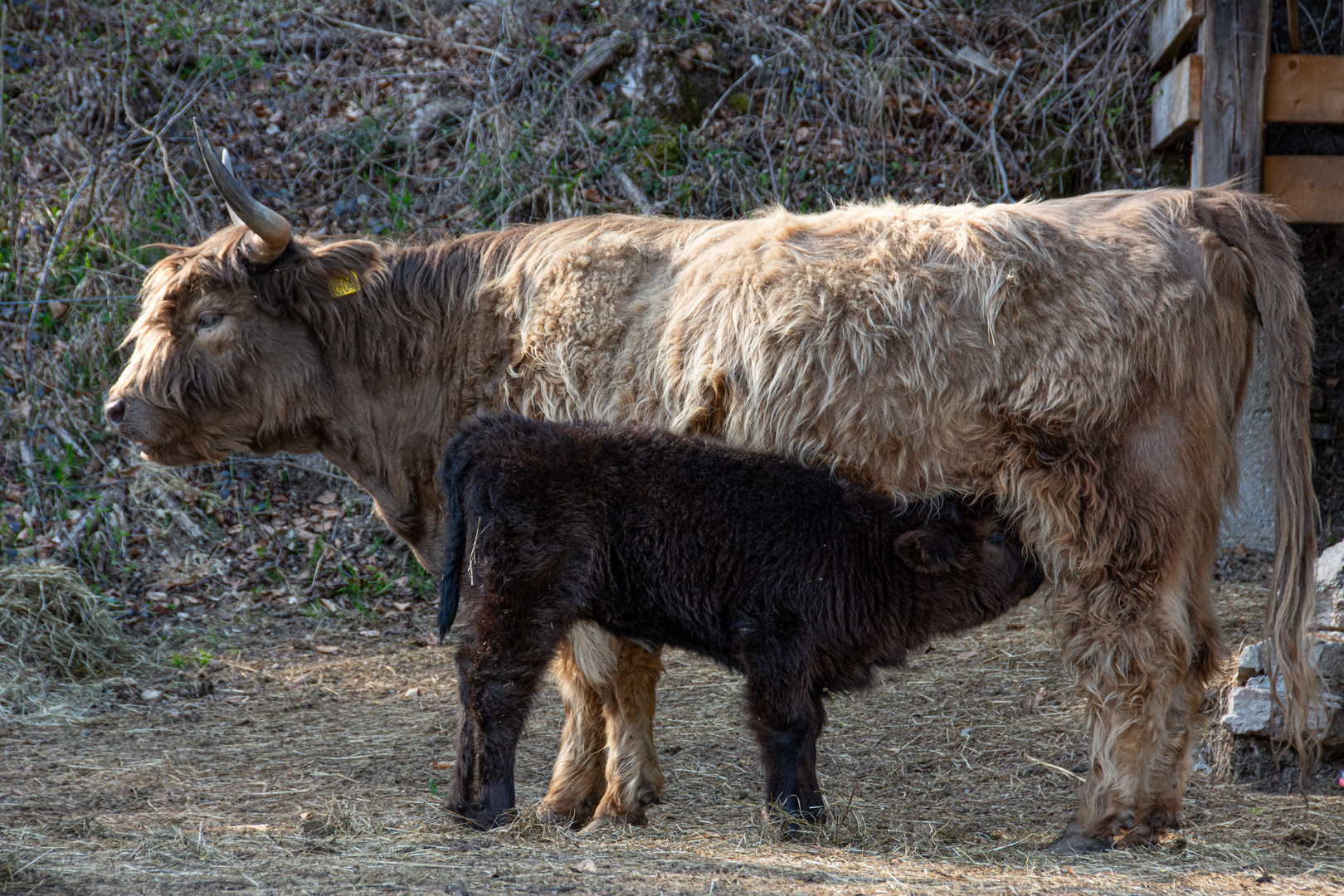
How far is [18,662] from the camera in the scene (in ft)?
20.0

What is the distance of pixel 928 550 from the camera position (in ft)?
12.7

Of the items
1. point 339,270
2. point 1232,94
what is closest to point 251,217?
point 339,270

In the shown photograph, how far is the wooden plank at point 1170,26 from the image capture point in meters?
6.68

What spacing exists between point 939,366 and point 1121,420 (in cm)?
64

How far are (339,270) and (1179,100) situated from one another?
16.5ft

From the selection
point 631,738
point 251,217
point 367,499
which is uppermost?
point 251,217

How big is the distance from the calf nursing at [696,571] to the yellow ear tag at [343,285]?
1.20m

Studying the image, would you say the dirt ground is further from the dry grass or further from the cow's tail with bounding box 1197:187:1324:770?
the cow's tail with bounding box 1197:187:1324:770

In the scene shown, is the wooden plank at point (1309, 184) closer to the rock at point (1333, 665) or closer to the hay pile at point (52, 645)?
the rock at point (1333, 665)

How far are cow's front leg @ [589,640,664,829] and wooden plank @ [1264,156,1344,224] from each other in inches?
185

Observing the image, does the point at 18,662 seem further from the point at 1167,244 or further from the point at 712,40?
the point at 712,40

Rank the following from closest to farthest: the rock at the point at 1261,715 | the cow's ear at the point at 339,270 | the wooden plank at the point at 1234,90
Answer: the rock at the point at 1261,715
the cow's ear at the point at 339,270
the wooden plank at the point at 1234,90

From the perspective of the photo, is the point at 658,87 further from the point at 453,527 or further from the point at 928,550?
the point at 928,550

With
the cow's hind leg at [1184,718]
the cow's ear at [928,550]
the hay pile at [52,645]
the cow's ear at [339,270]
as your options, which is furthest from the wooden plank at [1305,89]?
the hay pile at [52,645]
